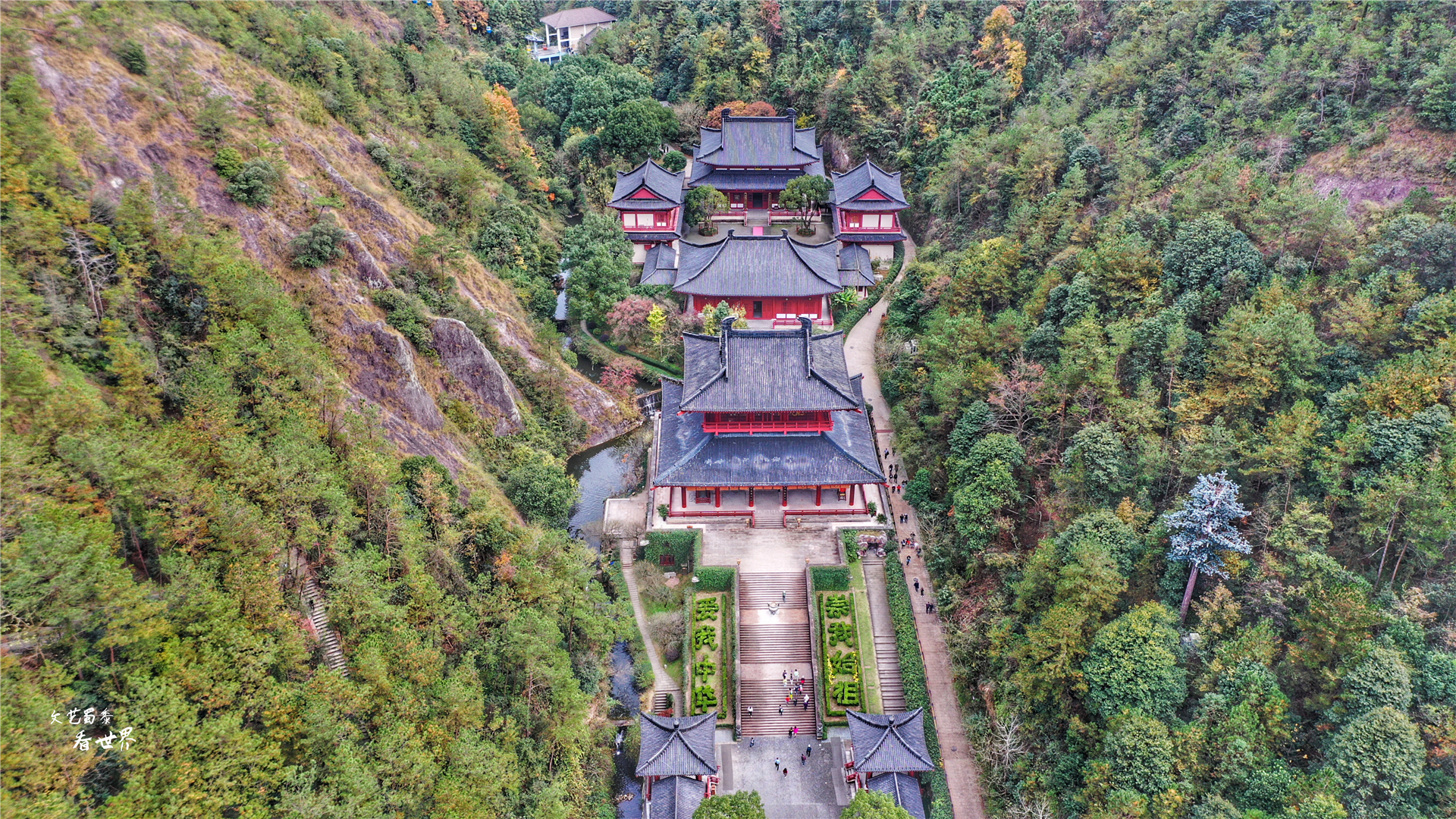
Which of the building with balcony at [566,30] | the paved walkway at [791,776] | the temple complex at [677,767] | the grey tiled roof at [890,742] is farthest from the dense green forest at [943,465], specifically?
the building with balcony at [566,30]

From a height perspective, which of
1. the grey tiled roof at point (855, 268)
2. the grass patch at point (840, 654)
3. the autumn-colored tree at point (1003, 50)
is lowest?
the grass patch at point (840, 654)

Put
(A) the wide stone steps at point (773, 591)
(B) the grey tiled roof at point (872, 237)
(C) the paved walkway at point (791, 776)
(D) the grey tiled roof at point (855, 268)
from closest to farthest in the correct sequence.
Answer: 1. (C) the paved walkway at point (791, 776)
2. (A) the wide stone steps at point (773, 591)
3. (D) the grey tiled roof at point (855, 268)
4. (B) the grey tiled roof at point (872, 237)

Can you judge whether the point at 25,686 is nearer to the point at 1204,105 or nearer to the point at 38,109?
the point at 38,109

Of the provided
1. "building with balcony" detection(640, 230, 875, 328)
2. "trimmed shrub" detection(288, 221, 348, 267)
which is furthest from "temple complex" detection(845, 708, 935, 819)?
"trimmed shrub" detection(288, 221, 348, 267)

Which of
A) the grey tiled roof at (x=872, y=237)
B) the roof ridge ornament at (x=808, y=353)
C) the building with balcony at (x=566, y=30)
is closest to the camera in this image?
the roof ridge ornament at (x=808, y=353)

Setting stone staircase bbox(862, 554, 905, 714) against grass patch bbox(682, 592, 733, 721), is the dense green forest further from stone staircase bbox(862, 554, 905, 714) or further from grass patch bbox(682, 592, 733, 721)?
grass patch bbox(682, 592, 733, 721)

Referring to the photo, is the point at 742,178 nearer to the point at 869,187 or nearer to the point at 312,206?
the point at 869,187

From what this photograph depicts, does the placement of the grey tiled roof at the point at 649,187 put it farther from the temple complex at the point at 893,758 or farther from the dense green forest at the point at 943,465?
the temple complex at the point at 893,758
